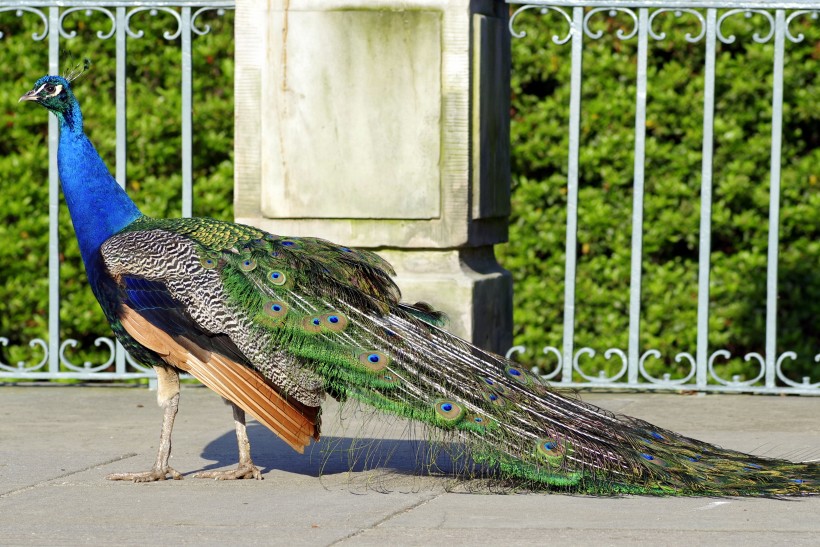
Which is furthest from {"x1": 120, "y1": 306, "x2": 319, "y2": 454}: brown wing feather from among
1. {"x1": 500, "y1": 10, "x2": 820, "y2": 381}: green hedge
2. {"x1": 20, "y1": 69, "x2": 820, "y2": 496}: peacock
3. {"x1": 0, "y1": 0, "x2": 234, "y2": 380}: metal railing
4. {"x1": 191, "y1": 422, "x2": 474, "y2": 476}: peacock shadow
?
{"x1": 500, "y1": 10, "x2": 820, "y2": 381}: green hedge

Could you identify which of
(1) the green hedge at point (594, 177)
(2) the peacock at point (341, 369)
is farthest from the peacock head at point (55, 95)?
(1) the green hedge at point (594, 177)

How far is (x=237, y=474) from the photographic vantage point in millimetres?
6312

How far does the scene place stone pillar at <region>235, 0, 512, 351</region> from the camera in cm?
815

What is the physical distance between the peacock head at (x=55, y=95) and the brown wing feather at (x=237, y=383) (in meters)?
1.13

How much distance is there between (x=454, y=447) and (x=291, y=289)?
3.24ft

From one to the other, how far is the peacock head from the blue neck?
1.0 inches

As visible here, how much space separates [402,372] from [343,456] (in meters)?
1.11

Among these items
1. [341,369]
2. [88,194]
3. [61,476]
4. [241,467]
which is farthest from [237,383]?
[88,194]

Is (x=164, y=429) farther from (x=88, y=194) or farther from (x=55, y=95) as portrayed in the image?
(x=55, y=95)

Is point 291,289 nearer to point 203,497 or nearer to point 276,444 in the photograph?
point 203,497

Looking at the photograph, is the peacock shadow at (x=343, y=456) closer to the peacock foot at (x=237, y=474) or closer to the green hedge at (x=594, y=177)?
the peacock foot at (x=237, y=474)

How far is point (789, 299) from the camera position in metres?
10.4

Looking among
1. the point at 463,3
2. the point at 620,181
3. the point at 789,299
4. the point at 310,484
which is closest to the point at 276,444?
the point at 310,484

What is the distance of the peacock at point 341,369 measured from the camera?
5812 mm
